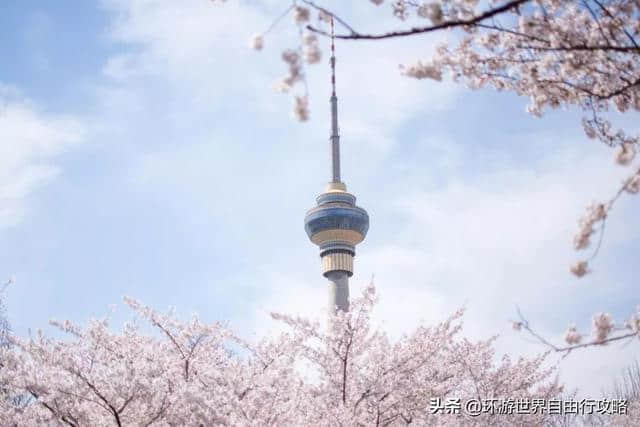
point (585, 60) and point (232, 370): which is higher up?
point (232, 370)

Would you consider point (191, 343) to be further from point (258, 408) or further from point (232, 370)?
point (258, 408)

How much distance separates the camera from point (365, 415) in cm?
1161

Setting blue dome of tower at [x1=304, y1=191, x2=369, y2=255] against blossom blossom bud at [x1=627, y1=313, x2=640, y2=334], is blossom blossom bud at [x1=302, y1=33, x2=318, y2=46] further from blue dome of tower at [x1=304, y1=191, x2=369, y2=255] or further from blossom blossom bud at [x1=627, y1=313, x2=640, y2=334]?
blue dome of tower at [x1=304, y1=191, x2=369, y2=255]

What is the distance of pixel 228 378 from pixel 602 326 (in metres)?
9.46

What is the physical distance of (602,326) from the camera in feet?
14.3

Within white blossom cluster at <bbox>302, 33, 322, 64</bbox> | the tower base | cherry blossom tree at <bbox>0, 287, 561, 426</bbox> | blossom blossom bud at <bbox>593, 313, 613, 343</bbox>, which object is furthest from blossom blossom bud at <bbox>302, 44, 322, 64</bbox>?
the tower base

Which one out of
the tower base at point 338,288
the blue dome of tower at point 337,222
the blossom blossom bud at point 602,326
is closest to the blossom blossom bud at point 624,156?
the blossom blossom bud at point 602,326

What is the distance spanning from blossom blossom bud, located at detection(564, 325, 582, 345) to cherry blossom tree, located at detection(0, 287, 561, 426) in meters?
7.31

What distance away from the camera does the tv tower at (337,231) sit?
58.8 meters

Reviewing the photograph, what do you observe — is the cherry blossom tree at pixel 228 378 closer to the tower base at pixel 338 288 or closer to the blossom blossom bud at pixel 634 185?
the blossom blossom bud at pixel 634 185

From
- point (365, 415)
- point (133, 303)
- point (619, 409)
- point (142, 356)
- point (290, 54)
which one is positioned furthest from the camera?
point (619, 409)

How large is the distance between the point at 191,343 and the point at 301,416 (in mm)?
2969

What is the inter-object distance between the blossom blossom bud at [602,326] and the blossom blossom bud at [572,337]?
0.94ft

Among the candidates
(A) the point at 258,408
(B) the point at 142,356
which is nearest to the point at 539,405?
(A) the point at 258,408
